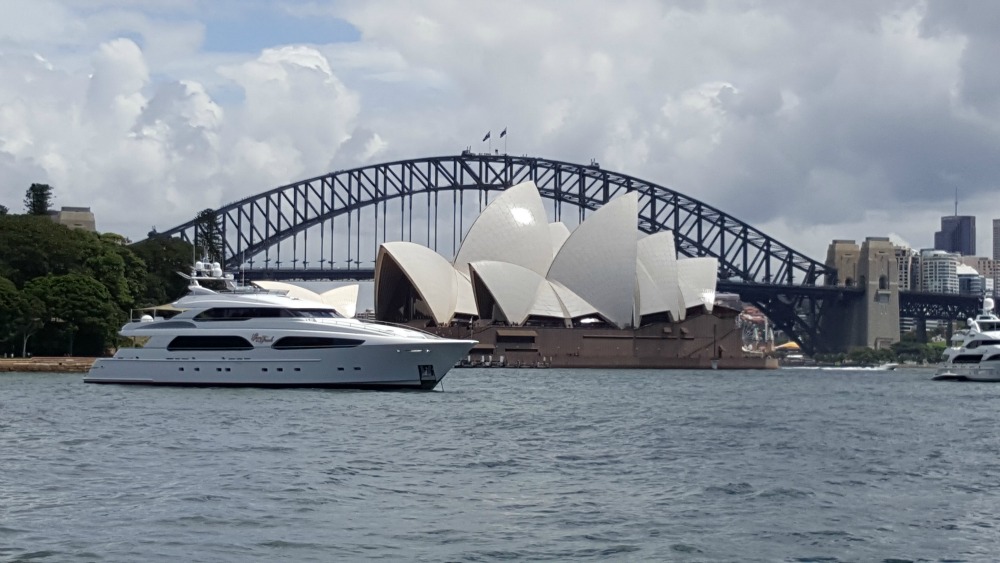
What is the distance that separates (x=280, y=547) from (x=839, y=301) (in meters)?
156

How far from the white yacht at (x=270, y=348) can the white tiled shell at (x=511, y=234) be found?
61.9 metres

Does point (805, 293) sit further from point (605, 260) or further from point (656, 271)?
point (605, 260)

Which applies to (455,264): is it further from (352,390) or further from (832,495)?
(832,495)

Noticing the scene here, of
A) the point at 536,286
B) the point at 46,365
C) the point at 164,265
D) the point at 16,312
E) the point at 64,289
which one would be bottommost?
the point at 46,365

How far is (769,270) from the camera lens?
175250 millimetres

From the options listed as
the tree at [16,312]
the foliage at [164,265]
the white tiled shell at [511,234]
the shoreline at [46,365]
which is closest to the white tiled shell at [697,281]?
the white tiled shell at [511,234]

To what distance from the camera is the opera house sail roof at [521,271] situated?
115 m

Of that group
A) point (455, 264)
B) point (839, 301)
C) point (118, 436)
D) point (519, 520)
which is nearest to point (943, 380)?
point (455, 264)

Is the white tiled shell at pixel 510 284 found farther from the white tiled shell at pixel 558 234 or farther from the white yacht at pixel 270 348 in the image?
the white yacht at pixel 270 348

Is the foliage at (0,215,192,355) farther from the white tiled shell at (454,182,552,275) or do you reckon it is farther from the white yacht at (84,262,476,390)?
the white yacht at (84,262,476,390)

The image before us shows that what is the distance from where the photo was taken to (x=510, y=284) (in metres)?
115

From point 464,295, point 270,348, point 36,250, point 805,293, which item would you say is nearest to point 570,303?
point 464,295

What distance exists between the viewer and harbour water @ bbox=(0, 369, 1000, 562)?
20.9 meters

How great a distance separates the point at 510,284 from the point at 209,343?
62.5 m
